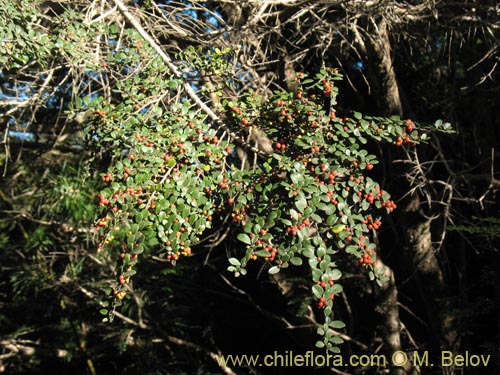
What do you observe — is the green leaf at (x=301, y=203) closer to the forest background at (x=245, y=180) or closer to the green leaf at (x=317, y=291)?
the forest background at (x=245, y=180)

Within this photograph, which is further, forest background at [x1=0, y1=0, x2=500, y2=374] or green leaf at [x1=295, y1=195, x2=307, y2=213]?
forest background at [x1=0, y1=0, x2=500, y2=374]

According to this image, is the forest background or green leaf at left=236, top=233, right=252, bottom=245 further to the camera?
the forest background

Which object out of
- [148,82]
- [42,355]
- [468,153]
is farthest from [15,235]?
[468,153]

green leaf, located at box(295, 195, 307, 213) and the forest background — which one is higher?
green leaf, located at box(295, 195, 307, 213)

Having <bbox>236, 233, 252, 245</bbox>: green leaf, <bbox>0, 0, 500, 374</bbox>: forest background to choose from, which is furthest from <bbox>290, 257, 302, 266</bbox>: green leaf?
<bbox>236, 233, 252, 245</bbox>: green leaf

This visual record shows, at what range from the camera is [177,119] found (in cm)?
206

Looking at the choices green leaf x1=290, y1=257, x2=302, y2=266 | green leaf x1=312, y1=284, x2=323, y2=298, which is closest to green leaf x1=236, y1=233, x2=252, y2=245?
green leaf x1=290, y1=257, x2=302, y2=266

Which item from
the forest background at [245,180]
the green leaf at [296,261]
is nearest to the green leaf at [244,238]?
the forest background at [245,180]

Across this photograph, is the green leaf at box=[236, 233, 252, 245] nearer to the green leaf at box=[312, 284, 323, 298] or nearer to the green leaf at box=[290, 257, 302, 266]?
the green leaf at box=[290, 257, 302, 266]

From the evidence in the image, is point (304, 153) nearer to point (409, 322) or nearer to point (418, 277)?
point (418, 277)

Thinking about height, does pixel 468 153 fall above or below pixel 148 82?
below

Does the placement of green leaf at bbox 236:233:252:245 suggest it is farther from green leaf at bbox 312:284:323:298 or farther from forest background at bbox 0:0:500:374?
green leaf at bbox 312:284:323:298

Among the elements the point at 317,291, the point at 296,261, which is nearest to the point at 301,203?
the point at 296,261

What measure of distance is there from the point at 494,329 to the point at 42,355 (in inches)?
138
